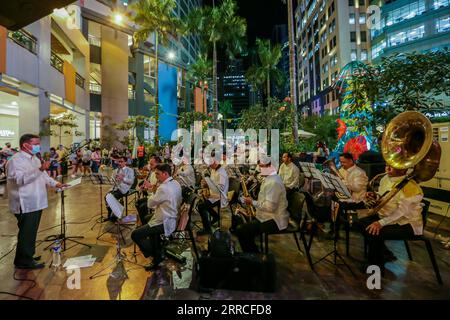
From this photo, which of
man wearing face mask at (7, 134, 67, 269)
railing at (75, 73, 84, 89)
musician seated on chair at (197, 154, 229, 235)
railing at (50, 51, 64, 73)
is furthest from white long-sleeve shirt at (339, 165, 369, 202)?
railing at (75, 73, 84, 89)

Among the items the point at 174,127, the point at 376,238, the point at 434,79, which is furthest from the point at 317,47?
the point at 376,238

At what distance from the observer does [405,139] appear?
13.9 feet

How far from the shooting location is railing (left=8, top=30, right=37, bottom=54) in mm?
11280

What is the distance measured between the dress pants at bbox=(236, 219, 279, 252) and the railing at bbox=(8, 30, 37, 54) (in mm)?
13247

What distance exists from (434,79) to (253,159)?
7454 mm

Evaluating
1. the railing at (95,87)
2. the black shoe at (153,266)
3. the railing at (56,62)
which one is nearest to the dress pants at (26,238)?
the black shoe at (153,266)

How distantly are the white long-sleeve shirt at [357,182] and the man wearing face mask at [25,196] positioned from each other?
18.4 feet

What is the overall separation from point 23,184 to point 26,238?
35.0 inches

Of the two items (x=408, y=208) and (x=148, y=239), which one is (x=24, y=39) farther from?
(x=408, y=208)

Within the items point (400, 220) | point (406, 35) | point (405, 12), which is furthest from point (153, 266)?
point (405, 12)

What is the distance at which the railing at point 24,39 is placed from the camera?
1128 centimetres

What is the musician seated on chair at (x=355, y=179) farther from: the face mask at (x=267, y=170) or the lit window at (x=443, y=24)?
the lit window at (x=443, y=24)

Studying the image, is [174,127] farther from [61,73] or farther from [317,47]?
[317,47]

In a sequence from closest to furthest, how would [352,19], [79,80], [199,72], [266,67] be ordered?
[79,80] < [266,67] < [199,72] < [352,19]
